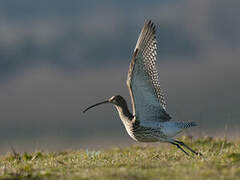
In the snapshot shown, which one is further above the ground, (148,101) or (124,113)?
(148,101)

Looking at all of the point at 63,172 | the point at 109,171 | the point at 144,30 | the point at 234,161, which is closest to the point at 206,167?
the point at 234,161

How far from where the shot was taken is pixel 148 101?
9.27m

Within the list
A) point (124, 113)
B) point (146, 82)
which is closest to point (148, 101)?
point (146, 82)

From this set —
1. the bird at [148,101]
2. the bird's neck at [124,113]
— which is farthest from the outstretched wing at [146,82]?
the bird's neck at [124,113]

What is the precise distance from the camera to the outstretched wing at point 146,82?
29.4 feet

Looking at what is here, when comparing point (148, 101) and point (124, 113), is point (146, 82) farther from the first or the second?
point (124, 113)

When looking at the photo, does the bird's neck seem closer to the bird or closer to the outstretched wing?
the bird

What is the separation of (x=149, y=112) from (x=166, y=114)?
1.30ft

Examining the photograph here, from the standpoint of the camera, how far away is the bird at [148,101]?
9031mm

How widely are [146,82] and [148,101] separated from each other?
42 cm

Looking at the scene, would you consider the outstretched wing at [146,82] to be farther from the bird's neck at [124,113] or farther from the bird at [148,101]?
the bird's neck at [124,113]

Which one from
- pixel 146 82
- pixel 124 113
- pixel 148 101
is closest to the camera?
pixel 146 82

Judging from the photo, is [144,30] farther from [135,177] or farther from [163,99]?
[135,177]

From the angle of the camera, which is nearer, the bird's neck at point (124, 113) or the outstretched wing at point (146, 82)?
the outstretched wing at point (146, 82)
